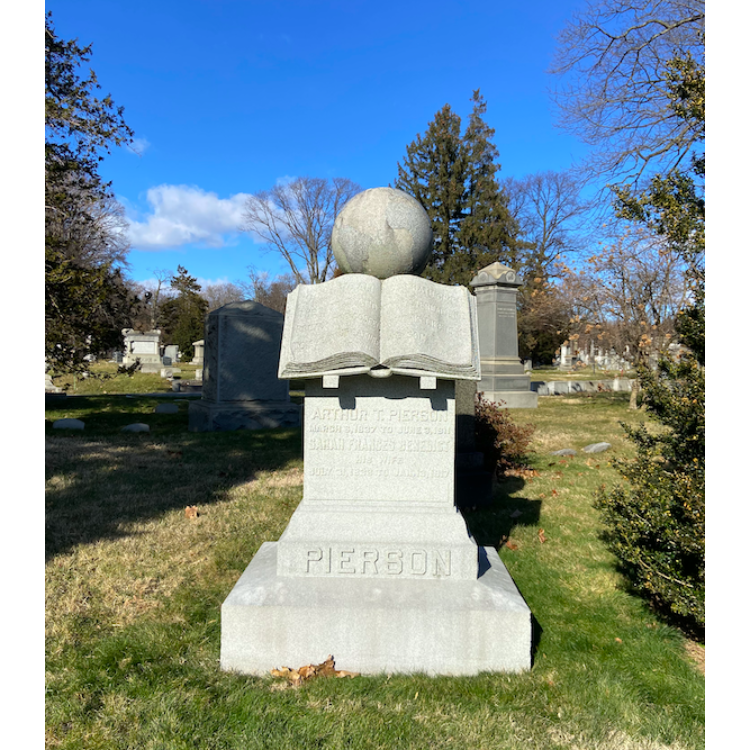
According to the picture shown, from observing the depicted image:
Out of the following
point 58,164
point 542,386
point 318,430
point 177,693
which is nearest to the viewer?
point 177,693

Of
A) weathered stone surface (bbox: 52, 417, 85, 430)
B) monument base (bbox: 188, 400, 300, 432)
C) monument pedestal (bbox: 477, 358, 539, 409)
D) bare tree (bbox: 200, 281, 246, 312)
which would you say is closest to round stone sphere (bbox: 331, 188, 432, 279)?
monument base (bbox: 188, 400, 300, 432)

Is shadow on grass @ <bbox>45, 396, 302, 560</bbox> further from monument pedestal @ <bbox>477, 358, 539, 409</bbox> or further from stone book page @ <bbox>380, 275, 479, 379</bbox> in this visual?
monument pedestal @ <bbox>477, 358, 539, 409</bbox>

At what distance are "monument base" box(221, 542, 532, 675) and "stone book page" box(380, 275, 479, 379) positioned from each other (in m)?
1.31

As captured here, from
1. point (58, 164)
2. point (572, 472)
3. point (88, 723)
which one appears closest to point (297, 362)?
point (88, 723)

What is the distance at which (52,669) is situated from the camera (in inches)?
109

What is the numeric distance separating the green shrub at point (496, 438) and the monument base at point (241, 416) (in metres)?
4.99

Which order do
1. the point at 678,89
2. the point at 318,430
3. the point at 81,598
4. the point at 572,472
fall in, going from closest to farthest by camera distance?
the point at 318,430
the point at 81,598
the point at 678,89
the point at 572,472

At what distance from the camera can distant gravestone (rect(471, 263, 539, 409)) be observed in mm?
14531

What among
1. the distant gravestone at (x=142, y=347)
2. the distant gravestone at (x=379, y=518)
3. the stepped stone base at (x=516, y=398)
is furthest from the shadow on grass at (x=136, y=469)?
the distant gravestone at (x=142, y=347)

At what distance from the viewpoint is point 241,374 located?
11.0 meters

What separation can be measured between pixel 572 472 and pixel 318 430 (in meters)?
5.55

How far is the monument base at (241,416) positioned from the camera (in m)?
10.6

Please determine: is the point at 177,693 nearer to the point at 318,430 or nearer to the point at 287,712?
the point at 287,712

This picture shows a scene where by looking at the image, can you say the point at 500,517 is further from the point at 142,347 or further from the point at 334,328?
the point at 142,347
